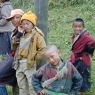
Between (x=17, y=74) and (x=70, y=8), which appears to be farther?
(x=70, y=8)

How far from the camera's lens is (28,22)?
198 inches

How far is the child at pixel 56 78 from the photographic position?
4.48 metres

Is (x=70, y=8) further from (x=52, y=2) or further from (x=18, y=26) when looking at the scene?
(x=18, y=26)

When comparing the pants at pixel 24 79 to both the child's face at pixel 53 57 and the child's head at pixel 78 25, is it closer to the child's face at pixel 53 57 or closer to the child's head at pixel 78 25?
the child's face at pixel 53 57

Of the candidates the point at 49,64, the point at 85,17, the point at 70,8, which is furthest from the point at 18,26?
the point at 70,8

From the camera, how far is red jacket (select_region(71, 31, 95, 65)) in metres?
5.57

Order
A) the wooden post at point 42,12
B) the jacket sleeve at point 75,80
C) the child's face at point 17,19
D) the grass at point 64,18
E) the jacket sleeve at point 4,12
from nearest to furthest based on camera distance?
1. the jacket sleeve at point 75,80
2. the wooden post at point 42,12
3. the child's face at point 17,19
4. the jacket sleeve at point 4,12
5. the grass at point 64,18

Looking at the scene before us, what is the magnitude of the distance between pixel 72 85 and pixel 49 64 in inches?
13.3

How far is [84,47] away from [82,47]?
0.03 meters

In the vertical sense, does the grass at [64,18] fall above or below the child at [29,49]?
below

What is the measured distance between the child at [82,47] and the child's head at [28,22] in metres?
0.77

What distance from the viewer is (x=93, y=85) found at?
6.70 m

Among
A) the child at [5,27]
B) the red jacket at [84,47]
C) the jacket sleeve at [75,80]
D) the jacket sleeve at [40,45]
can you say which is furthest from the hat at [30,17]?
the child at [5,27]

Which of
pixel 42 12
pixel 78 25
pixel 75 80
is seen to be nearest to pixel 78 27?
pixel 78 25
